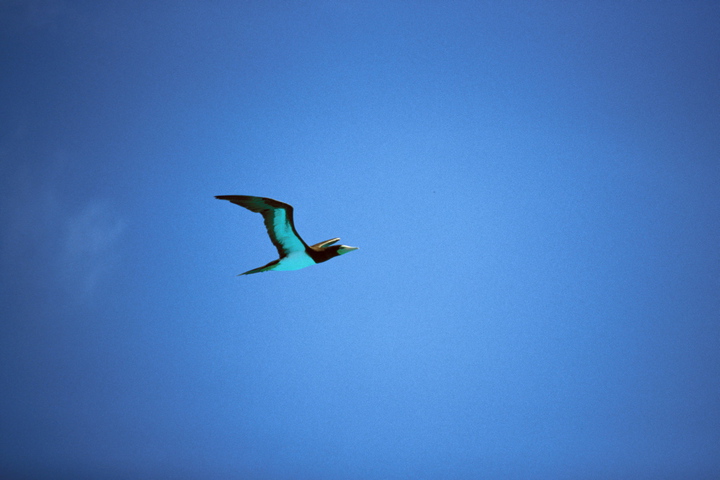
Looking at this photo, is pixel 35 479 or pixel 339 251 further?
pixel 35 479

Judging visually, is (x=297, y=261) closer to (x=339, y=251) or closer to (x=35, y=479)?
(x=339, y=251)

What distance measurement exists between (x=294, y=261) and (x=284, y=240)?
55 centimetres

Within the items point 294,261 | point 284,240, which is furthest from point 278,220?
point 294,261

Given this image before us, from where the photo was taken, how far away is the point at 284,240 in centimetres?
857

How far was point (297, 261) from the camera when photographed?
8953 millimetres

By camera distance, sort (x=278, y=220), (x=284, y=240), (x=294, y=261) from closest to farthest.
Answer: (x=278, y=220), (x=284, y=240), (x=294, y=261)

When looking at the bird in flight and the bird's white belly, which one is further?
the bird's white belly

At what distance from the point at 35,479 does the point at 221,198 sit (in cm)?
3860

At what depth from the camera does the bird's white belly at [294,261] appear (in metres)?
8.80

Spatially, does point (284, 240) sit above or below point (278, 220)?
below

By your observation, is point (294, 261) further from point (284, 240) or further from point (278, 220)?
point (278, 220)

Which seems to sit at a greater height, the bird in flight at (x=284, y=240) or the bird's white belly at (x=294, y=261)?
the bird in flight at (x=284, y=240)

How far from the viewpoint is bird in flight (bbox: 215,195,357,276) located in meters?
8.09

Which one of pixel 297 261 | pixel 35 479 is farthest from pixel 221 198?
pixel 35 479
